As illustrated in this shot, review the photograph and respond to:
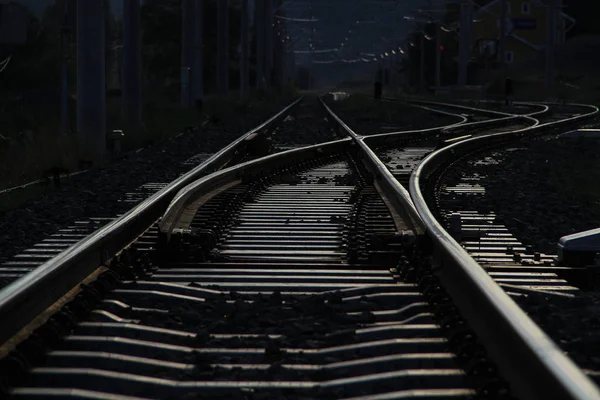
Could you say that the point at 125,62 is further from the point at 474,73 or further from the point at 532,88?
the point at 474,73

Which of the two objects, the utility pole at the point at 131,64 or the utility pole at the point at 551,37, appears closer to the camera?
the utility pole at the point at 131,64

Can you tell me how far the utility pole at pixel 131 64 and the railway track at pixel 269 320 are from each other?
59.8 feet

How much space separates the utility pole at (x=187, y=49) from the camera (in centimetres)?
3472

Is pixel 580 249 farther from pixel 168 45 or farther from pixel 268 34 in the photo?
pixel 168 45

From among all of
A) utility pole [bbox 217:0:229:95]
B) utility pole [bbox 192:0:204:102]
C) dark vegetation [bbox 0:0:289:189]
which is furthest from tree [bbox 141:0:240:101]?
utility pole [bbox 192:0:204:102]

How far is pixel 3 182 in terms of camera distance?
13195mm

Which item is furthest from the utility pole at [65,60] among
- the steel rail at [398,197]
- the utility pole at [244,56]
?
the utility pole at [244,56]

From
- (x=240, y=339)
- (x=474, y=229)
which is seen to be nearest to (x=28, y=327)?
Result: (x=240, y=339)

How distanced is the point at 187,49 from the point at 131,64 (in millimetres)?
9275

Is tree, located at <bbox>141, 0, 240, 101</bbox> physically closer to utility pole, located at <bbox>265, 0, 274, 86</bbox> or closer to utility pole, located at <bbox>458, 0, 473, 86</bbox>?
utility pole, located at <bbox>265, 0, 274, 86</bbox>

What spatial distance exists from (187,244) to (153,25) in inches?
2891

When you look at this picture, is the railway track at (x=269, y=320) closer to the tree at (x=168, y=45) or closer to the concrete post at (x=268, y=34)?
the concrete post at (x=268, y=34)

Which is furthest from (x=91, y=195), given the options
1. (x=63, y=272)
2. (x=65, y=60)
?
(x=65, y=60)

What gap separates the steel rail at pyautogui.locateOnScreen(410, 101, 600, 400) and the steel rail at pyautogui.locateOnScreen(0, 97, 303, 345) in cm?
185
